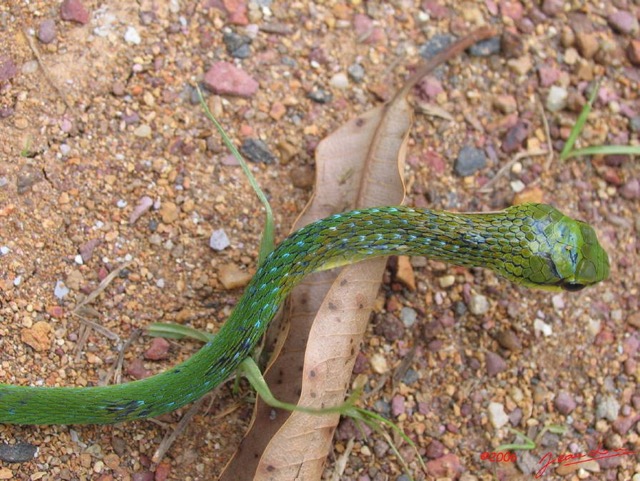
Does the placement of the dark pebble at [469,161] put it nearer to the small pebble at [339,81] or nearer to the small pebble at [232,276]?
the small pebble at [339,81]

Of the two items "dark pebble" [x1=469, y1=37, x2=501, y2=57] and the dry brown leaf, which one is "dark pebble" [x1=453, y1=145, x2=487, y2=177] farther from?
"dark pebble" [x1=469, y1=37, x2=501, y2=57]

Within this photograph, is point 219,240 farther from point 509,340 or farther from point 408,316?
point 509,340

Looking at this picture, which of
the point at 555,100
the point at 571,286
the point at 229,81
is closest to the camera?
the point at 571,286

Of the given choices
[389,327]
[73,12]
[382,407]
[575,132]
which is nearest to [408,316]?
[389,327]

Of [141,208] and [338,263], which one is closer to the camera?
[338,263]

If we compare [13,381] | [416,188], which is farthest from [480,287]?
[13,381]

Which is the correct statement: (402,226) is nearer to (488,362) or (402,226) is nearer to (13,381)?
(488,362)

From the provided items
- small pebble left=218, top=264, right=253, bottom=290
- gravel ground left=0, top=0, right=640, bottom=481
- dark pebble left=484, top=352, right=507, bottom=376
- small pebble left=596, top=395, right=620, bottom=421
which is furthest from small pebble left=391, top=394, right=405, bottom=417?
small pebble left=596, top=395, right=620, bottom=421
